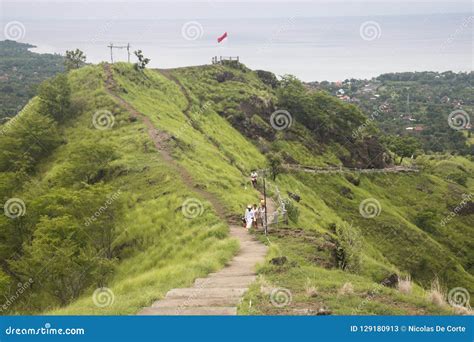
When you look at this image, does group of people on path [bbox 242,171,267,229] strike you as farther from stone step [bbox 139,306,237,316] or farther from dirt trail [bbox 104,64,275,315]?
stone step [bbox 139,306,237,316]

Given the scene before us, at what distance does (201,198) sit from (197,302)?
54.3 ft

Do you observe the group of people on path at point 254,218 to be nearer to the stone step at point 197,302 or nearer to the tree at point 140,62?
the stone step at point 197,302

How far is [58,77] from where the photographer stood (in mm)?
60375

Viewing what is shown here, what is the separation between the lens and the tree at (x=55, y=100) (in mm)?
55969

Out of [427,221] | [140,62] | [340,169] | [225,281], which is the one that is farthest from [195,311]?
[140,62]

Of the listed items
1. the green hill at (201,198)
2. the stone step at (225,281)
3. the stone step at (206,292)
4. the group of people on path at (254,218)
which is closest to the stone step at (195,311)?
the green hill at (201,198)

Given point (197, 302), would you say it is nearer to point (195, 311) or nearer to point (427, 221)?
point (195, 311)

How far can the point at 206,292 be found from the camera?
53.8 ft

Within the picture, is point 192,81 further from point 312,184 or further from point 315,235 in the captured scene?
point 315,235

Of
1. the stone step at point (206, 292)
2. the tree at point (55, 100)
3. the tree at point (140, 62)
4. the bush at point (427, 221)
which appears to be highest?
the tree at point (140, 62)

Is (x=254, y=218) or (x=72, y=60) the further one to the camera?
(x=72, y=60)

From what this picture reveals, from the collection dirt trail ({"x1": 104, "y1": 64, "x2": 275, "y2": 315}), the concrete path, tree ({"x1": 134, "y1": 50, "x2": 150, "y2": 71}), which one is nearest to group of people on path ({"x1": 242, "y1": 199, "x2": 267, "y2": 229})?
dirt trail ({"x1": 104, "y1": 64, "x2": 275, "y2": 315})

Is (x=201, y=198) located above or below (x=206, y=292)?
above

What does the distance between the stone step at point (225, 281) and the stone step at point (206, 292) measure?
649 mm
